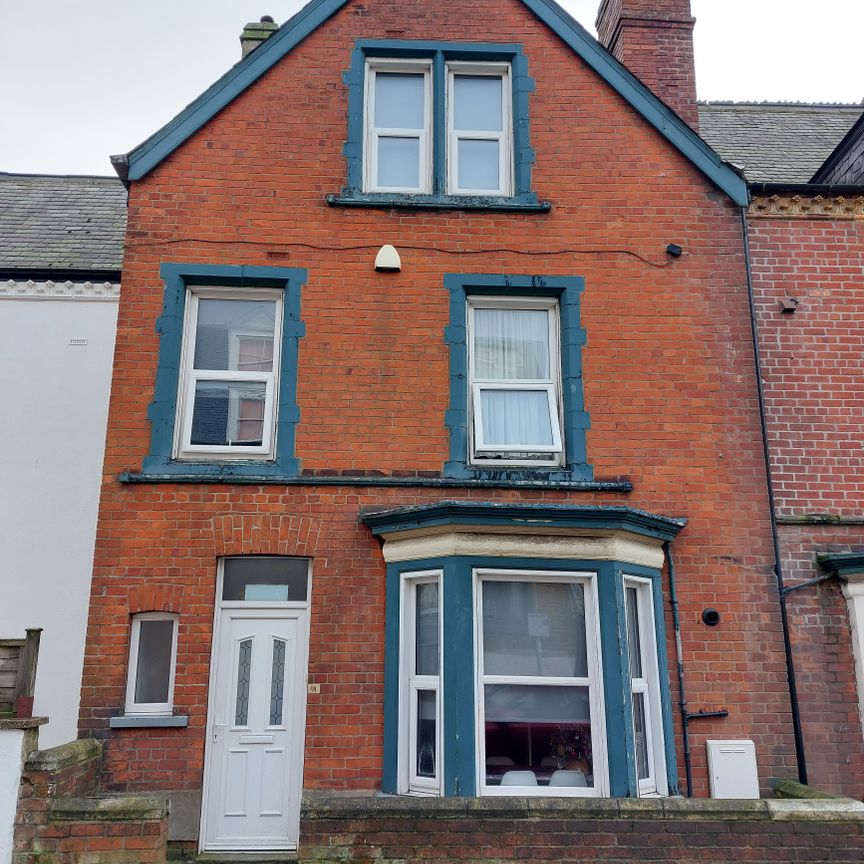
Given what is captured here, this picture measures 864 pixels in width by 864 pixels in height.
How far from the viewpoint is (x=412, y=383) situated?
866 cm

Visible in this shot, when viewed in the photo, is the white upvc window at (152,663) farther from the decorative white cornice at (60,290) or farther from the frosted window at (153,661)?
the decorative white cornice at (60,290)

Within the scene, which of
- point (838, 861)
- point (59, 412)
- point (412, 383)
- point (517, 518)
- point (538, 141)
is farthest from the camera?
point (59, 412)

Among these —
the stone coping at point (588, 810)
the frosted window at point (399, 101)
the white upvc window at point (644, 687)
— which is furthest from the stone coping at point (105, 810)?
the frosted window at point (399, 101)

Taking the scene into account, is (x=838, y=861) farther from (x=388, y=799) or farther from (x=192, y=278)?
(x=192, y=278)

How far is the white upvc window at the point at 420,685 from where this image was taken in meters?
7.46

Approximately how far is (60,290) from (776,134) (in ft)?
36.5

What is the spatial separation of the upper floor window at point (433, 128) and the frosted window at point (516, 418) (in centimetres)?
247

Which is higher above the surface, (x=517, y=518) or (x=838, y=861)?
(x=517, y=518)

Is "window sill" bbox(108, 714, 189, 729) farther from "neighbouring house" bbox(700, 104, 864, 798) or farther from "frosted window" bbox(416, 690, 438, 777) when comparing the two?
"neighbouring house" bbox(700, 104, 864, 798)

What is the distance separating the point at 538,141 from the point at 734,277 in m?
2.75

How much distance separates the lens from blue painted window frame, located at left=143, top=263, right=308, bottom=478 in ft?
27.2

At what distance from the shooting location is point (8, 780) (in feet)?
21.0

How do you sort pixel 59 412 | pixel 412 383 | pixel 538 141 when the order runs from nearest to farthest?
pixel 412 383, pixel 538 141, pixel 59 412

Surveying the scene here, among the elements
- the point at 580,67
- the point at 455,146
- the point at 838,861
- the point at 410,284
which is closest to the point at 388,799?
the point at 838,861
